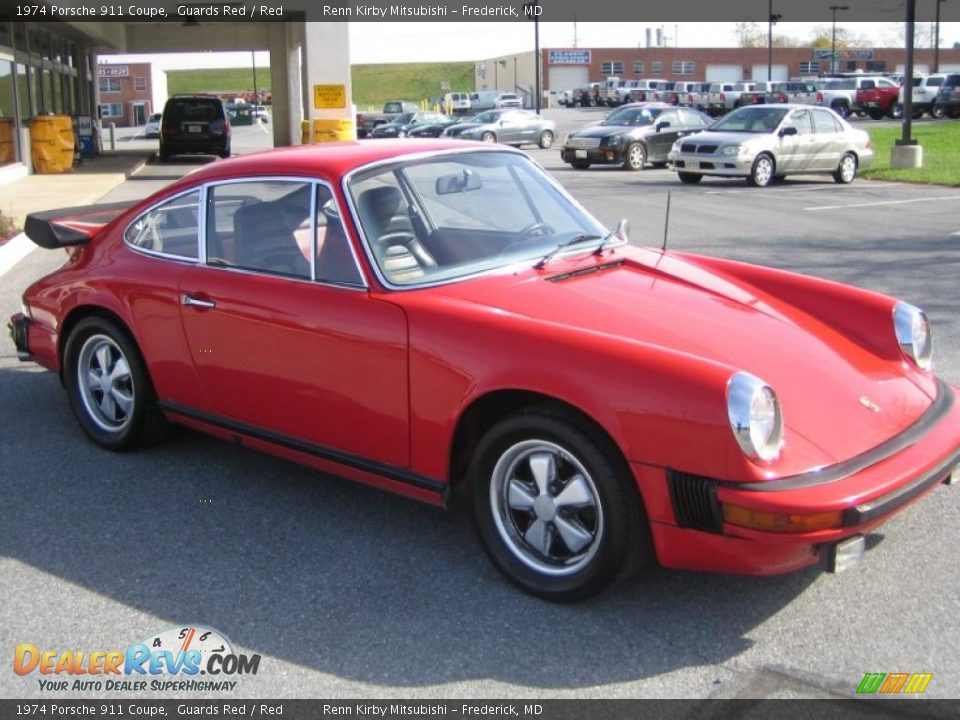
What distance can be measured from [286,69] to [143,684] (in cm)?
3527

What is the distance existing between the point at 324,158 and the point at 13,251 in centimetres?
791

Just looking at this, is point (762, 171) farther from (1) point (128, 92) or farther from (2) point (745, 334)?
(1) point (128, 92)

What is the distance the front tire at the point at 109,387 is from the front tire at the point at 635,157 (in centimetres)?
2096

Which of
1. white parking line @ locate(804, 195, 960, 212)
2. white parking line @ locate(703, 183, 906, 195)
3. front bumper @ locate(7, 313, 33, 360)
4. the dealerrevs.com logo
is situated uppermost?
white parking line @ locate(703, 183, 906, 195)

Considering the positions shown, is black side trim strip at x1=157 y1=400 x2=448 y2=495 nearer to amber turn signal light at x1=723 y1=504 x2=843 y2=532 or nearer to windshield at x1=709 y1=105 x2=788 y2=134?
amber turn signal light at x1=723 y1=504 x2=843 y2=532

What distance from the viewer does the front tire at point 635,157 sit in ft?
82.0

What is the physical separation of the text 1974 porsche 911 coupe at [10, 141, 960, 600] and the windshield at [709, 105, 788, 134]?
643 inches

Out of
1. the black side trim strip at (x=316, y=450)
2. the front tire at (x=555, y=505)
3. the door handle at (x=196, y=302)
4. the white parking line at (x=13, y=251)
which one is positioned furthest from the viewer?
the white parking line at (x=13, y=251)

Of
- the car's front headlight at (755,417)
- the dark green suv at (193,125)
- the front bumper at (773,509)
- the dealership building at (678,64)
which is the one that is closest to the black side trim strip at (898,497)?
the front bumper at (773,509)

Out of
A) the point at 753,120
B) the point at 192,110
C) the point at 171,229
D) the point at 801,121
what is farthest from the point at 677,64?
the point at 171,229

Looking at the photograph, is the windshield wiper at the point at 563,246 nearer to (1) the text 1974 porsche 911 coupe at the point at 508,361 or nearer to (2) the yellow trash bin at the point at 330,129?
(1) the text 1974 porsche 911 coupe at the point at 508,361

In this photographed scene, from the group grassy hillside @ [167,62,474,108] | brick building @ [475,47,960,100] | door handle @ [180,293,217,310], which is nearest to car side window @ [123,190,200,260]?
door handle @ [180,293,217,310]

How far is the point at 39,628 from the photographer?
3561mm

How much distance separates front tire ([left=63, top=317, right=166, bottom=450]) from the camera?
5043mm
